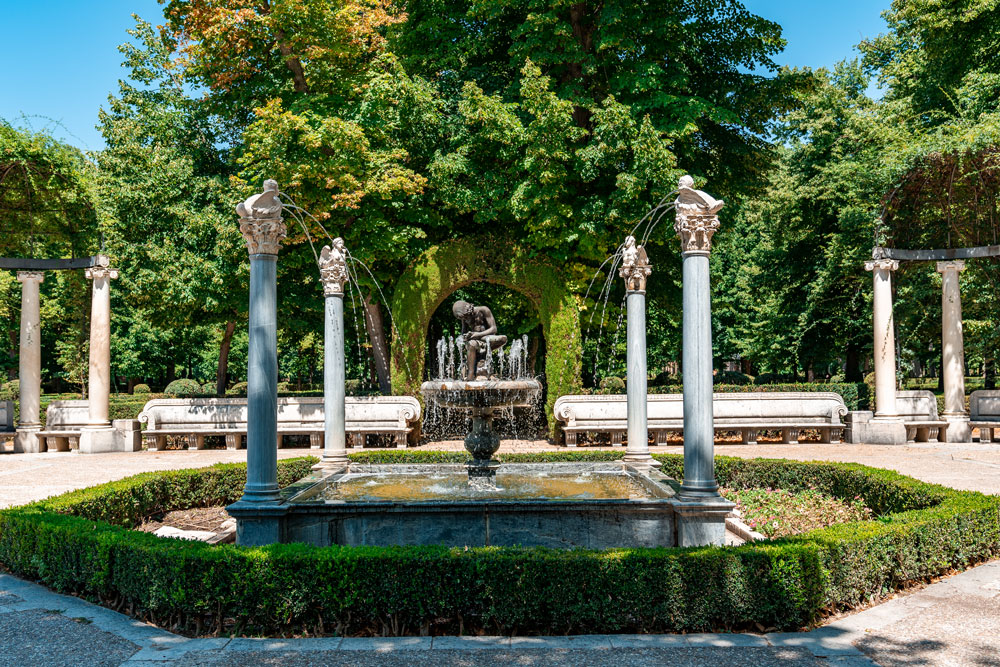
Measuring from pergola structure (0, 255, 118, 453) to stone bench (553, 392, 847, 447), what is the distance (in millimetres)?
12440

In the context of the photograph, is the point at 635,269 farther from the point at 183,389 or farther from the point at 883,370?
the point at 183,389

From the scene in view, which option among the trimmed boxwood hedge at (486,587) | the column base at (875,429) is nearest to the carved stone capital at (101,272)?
the trimmed boxwood hedge at (486,587)

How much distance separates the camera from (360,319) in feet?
76.1

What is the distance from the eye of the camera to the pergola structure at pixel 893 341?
1880 cm

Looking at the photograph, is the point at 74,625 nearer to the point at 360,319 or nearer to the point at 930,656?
the point at 930,656

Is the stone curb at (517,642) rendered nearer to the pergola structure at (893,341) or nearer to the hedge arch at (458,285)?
the hedge arch at (458,285)

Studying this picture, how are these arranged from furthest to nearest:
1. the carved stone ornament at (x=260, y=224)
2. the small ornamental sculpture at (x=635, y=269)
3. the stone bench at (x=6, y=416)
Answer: the stone bench at (x=6, y=416), the small ornamental sculpture at (x=635, y=269), the carved stone ornament at (x=260, y=224)

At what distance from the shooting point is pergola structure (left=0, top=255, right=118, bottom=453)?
746 inches

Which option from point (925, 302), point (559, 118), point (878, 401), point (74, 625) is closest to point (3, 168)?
point (559, 118)

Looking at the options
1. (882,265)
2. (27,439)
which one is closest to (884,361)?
(882,265)

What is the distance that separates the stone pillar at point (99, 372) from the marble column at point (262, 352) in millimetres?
13229

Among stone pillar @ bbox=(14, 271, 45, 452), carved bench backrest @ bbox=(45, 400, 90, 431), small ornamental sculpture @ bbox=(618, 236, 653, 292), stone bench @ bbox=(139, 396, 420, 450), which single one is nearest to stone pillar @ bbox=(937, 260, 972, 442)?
small ornamental sculpture @ bbox=(618, 236, 653, 292)

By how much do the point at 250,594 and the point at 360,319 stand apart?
58.4ft

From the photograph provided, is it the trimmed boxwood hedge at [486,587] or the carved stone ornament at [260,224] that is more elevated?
the carved stone ornament at [260,224]
